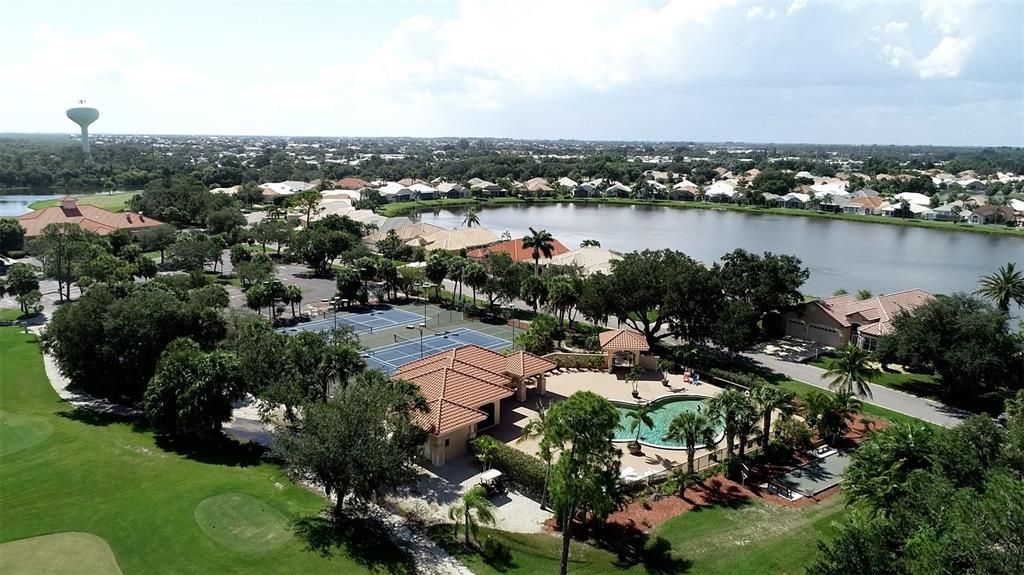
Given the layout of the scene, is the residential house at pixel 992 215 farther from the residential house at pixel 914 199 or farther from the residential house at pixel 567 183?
the residential house at pixel 567 183

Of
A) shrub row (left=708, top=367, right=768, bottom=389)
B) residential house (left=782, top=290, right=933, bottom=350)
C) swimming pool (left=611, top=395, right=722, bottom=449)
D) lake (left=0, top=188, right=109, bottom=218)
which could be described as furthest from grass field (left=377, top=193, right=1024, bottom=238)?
swimming pool (left=611, top=395, right=722, bottom=449)

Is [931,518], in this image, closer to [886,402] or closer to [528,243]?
[886,402]

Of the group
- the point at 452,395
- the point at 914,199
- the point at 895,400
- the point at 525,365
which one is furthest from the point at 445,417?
the point at 914,199

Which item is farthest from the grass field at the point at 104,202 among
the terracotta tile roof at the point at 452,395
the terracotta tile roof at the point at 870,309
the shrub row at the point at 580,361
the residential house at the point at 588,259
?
the terracotta tile roof at the point at 870,309

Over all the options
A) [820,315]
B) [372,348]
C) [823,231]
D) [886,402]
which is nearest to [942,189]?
[823,231]

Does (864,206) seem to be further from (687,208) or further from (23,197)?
(23,197)

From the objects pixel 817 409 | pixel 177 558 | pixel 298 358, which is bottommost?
pixel 177 558
